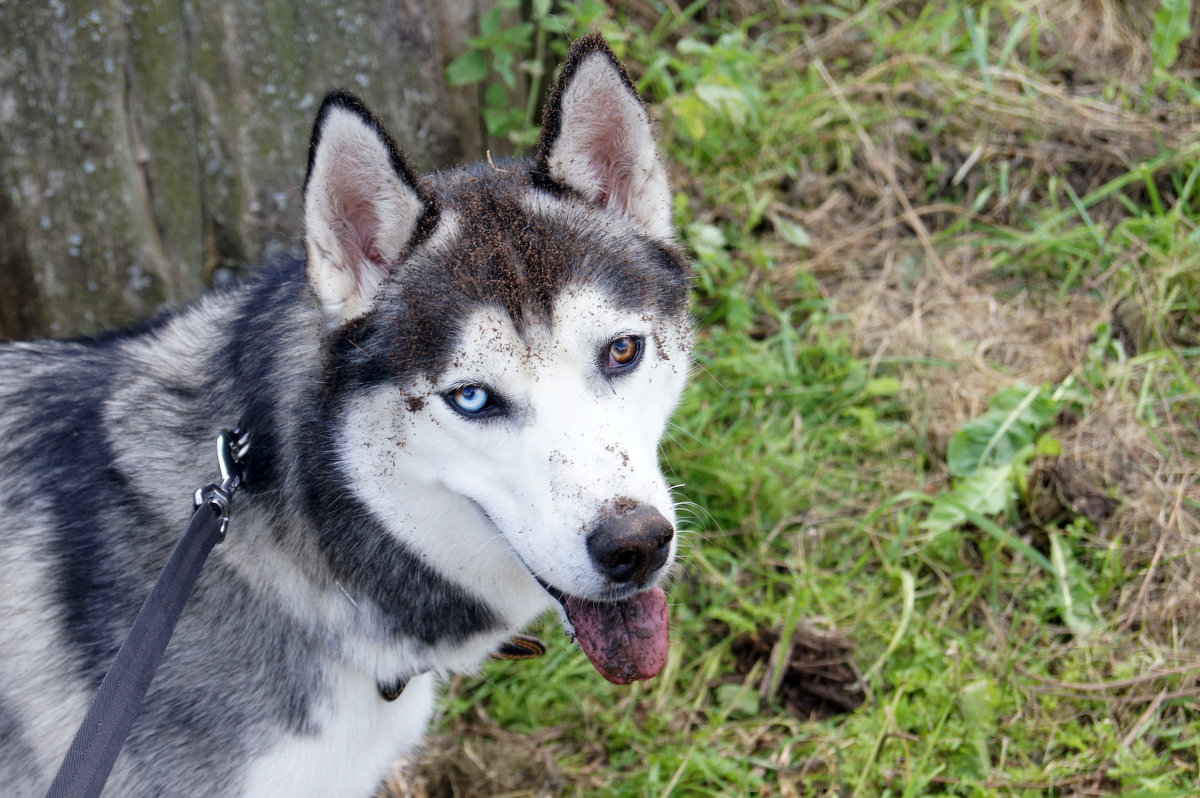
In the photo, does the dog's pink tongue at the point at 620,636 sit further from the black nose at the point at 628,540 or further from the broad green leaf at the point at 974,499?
the broad green leaf at the point at 974,499

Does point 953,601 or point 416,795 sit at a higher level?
point 953,601

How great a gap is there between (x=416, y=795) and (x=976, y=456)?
224 cm

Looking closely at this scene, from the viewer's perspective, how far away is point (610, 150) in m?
2.18

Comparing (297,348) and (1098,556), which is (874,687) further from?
(297,348)

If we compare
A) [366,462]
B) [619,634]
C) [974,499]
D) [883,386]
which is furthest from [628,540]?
[883,386]

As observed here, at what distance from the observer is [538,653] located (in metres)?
2.47

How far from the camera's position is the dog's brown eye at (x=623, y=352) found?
1.98m

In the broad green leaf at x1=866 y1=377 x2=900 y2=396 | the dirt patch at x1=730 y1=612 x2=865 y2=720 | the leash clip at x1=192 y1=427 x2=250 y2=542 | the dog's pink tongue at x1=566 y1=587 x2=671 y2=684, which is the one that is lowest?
the dirt patch at x1=730 y1=612 x2=865 y2=720

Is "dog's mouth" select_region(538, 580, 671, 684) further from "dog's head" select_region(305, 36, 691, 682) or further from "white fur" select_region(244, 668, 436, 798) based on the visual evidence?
"white fur" select_region(244, 668, 436, 798)

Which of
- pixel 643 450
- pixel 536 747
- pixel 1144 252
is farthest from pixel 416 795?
pixel 1144 252

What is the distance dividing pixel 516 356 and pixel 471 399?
0.13 m

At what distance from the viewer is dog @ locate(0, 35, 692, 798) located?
1.87 meters

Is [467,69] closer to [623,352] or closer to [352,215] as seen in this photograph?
[352,215]

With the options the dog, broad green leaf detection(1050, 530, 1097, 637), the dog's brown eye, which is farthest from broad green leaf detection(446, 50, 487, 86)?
broad green leaf detection(1050, 530, 1097, 637)
